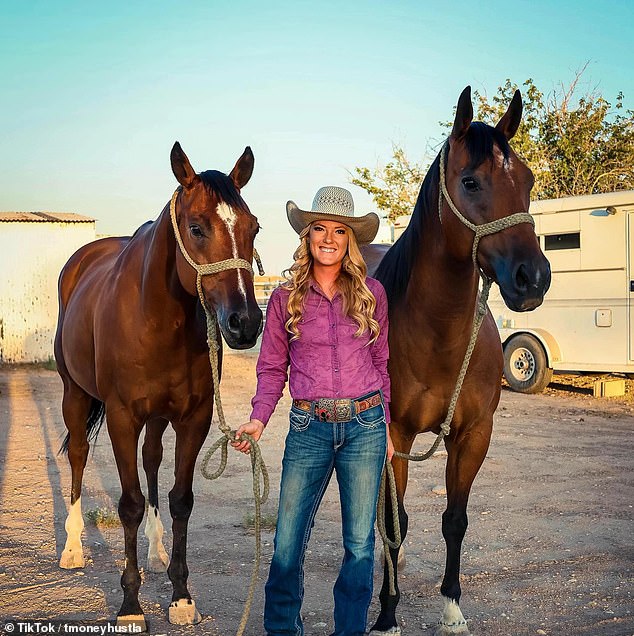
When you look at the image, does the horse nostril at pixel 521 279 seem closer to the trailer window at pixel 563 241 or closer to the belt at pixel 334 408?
the belt at pixel 334 408

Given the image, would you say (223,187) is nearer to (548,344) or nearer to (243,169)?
(243,169)

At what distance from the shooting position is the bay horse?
2.82 meters

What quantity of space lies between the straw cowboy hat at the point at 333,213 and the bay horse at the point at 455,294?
0.37 meters

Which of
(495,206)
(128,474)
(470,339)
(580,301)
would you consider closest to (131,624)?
(128,474)

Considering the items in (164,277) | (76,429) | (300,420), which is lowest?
(76,429)

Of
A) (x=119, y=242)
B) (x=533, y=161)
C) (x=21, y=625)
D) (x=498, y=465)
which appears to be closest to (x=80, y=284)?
(x=119, y=242)

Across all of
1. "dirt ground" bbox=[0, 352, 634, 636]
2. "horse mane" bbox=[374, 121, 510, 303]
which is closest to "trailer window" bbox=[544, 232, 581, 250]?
"dirt ground" bbox=[0, 352, 634, 636]

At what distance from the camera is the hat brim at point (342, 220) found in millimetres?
2824

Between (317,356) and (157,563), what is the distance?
7.36 feet

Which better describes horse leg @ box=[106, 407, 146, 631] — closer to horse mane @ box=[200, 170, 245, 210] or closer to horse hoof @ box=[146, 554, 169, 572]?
horse hoof @ box=[146, 554, 169, 572]

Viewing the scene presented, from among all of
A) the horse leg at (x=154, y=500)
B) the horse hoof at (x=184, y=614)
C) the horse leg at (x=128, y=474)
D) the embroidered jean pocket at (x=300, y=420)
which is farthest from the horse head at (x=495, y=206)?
the horse leg at (x=154, y=500)

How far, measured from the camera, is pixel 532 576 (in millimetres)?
3965

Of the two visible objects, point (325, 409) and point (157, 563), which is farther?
point (157, 563)

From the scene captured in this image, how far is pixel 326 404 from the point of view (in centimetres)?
267
